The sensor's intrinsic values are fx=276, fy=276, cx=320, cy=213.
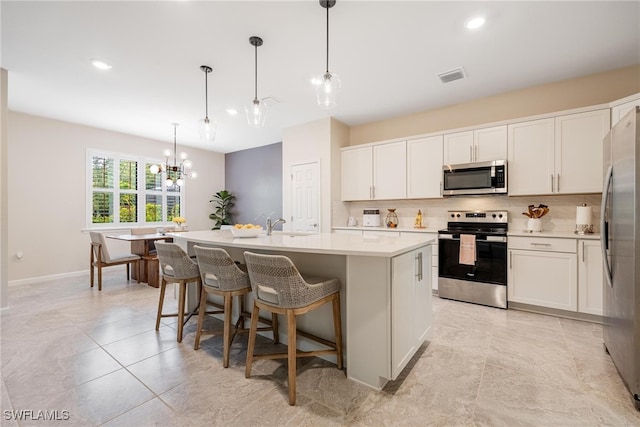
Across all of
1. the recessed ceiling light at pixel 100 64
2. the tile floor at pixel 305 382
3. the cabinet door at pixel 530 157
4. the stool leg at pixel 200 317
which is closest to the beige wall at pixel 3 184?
the tile floor at pixel 305 382

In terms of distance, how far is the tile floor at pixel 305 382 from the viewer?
1.53m

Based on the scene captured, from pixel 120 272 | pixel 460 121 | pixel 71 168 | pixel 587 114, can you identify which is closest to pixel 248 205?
pixel 120 272

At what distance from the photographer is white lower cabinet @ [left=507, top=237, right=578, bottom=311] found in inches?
113

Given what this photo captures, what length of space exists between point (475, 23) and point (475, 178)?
186 centimetres

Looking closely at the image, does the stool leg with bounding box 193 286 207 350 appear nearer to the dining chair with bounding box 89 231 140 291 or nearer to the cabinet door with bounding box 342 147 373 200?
the dining chair with bounding box 89 231 140 291

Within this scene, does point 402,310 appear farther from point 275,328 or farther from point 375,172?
point 375,172

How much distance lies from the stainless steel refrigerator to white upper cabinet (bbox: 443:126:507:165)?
138 cm

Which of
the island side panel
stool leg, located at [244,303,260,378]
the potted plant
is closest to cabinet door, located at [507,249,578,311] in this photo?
the island side panel

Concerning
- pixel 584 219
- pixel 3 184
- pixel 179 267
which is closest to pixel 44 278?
pixel 3 184

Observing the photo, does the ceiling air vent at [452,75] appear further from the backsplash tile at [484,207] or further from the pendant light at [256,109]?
the pendant light at [256,109]

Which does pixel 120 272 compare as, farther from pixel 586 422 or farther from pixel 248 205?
pixel 586 422

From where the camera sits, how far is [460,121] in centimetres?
403

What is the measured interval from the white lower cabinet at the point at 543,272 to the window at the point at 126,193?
260 inches

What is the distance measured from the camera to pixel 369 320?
69.0 inches
